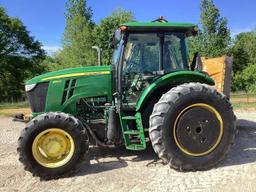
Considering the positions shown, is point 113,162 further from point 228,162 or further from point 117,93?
point 228,162

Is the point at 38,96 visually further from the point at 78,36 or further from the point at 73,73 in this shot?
the point at 78,36

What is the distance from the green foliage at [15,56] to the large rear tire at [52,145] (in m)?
31.5

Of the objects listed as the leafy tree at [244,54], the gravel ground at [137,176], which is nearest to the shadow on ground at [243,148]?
the gravel ground at [137,176]

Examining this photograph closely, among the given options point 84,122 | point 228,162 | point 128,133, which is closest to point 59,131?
point 84,122

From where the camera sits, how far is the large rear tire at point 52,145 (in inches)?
202

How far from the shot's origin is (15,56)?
3544 centimetres

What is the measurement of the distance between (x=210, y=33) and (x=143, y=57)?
1016 inches

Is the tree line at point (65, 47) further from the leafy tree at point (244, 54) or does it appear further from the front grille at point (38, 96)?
the front grille at point (38, 96)

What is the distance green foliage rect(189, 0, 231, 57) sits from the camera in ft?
96.9

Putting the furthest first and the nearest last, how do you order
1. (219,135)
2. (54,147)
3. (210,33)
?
(210,33) → (219,135) → (54,147)

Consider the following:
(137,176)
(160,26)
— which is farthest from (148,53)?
(137,176)

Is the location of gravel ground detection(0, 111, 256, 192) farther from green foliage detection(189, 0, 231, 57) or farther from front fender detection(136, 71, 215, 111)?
green foliage detection(189, 0, 231, 57)

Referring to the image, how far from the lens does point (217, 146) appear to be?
17.7ft

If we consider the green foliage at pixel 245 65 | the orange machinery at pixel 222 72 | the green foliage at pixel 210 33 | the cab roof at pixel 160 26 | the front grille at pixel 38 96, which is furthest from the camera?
the green foliage at pixel 245 65
